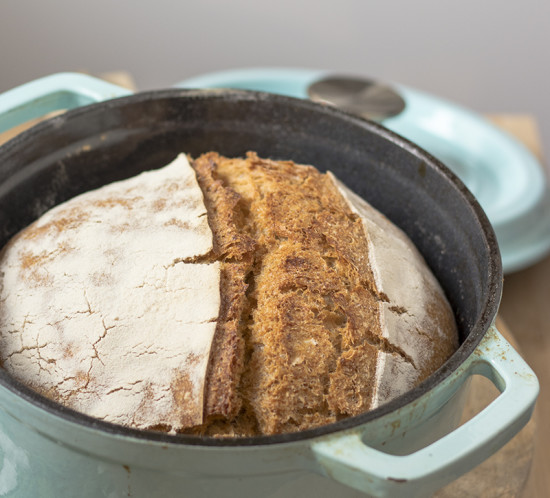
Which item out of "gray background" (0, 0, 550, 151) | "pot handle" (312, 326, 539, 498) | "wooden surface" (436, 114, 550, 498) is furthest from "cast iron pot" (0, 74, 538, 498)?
"gray background" (0, 0, 550, 151)

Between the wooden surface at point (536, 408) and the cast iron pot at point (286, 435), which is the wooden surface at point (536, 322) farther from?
the cast iron pot at point (286, 435)

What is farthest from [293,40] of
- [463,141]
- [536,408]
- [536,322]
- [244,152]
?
[536,408]

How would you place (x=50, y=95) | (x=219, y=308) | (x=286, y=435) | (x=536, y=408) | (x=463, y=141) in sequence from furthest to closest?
(x=463, y=141) < (x=536, y=408) < (x=50, y=95) < (x=219, y=308) < (x=286, y=435)

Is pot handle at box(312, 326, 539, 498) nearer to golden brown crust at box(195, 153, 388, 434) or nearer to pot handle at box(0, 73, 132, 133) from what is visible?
golden brown crust at box(195, 153, 388, 434)

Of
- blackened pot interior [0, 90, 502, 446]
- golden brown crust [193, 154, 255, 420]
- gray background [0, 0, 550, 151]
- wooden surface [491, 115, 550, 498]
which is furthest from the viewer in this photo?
gray background [0, 0, 550, 151]

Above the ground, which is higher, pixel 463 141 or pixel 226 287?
pixel 226 287

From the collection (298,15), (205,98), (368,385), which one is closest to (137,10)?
(298,15)

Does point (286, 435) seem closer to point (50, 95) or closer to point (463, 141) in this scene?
point (50, 95)

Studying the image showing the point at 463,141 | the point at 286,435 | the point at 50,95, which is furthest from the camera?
the point at 463,141
